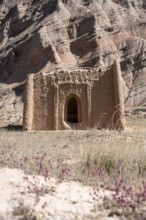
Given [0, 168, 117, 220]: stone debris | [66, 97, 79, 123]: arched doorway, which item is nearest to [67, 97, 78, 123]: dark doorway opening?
[66, 97, 79, 123]: arched doorway

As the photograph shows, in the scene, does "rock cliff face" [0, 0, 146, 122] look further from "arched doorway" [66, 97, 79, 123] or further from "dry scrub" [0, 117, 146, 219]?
"dry scrub" [0, 117, 146, 219]

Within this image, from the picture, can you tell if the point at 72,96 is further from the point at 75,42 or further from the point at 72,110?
the point at 75,42

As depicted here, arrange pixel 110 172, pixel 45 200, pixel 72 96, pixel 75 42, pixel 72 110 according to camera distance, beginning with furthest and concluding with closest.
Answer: pixel 75 42
pixel 72 110
pixel 72 96
pixel 110 172
pixel 45 200

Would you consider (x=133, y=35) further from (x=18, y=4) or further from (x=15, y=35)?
(x=18, y=4)

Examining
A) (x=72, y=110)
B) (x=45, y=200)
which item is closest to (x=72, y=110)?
(x=72, y=110)

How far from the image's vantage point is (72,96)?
18375mm

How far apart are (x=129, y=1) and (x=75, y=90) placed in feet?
162

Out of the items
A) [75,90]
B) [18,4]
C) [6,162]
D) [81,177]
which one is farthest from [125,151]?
[18,4]

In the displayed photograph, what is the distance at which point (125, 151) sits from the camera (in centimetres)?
617

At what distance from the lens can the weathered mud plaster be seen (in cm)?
1728

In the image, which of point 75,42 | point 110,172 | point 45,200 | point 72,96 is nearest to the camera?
point 45,200

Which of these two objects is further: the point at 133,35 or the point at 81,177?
the point at 133,35

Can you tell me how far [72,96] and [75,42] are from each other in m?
37.7

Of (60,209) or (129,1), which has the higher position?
(129,1)
